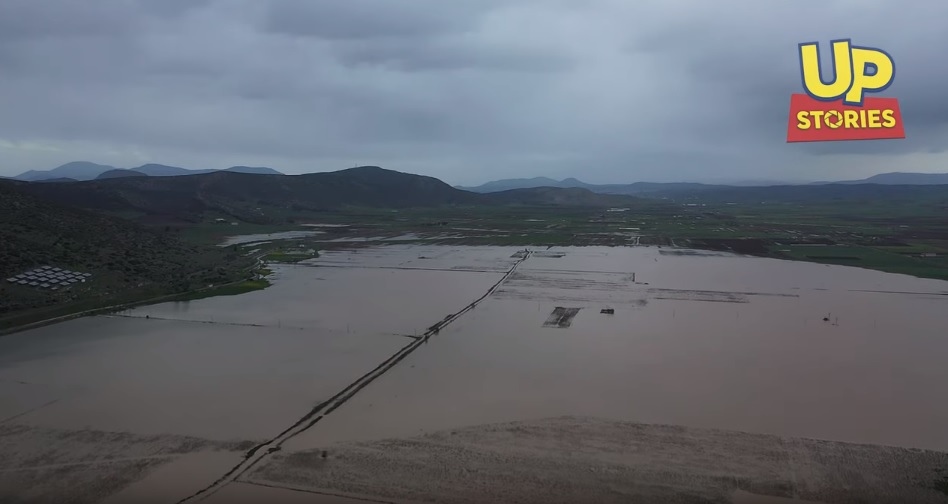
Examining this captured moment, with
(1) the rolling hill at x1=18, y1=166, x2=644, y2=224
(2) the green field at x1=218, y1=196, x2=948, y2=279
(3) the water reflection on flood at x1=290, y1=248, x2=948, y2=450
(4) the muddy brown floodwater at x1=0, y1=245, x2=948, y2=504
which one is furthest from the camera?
(1) the rolling hill at x1=18, y1=166, x2=644, y2=224

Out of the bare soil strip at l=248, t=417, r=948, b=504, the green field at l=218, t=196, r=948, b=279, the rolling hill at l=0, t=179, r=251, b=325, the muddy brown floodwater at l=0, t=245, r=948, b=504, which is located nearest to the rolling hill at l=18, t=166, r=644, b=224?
the rolling hill at l=0, t=179, r=251, b=325

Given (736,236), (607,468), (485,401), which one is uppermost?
(736,236)

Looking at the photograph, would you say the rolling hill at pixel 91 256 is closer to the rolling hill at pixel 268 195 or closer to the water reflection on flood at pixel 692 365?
the rolling hill at pixel 268 195

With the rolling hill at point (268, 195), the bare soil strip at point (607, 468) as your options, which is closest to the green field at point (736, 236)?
the rolling hill at point (268, 195)

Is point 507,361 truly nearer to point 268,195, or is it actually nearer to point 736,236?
point 736,236

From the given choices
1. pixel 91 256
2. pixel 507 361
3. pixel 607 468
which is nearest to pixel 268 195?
pixel 91 256

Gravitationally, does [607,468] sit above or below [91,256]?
below

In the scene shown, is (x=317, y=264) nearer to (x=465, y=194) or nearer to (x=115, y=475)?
(x=115, y=475)

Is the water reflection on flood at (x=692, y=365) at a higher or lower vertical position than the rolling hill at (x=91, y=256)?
lower

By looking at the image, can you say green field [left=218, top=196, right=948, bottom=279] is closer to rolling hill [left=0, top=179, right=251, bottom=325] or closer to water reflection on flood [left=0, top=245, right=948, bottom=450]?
rolling hill [left=0, top=179, right=251, bottom=325]
